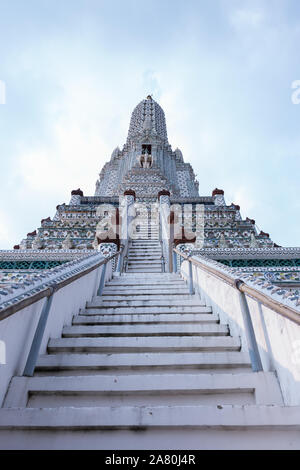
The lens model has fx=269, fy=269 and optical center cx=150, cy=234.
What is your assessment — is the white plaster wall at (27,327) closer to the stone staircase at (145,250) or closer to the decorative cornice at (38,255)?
the decorative cornice at (38,255)

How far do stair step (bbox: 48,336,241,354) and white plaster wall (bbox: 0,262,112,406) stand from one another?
8.4 inches

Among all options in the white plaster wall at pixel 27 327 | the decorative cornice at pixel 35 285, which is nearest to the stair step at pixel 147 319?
the white plaster wall at pixel 27 327

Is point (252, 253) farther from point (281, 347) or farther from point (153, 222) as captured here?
point (153, 222)

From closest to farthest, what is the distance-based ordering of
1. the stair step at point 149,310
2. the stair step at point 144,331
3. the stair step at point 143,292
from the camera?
1. the stair step at point 144,331
2. the stair step at point 149,310
3. the stair step at point 143,292

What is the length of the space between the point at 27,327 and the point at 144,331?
4.10ft

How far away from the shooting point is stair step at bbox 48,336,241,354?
8.65ft

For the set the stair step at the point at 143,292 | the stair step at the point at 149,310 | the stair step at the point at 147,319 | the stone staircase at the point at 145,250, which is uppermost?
the stone staircase at the point at 145,250

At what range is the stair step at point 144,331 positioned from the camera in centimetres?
296

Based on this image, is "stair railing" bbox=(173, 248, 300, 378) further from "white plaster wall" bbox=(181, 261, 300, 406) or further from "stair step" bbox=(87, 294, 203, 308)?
"stair step" bbox=(87, 294, 203, 308)

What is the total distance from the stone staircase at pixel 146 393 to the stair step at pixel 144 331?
0.4 inches

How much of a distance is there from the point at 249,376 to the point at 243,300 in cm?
68

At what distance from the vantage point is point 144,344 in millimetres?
2705

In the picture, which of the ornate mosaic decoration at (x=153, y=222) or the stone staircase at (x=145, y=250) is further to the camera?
the stone staircase at (x=145, y=250)
